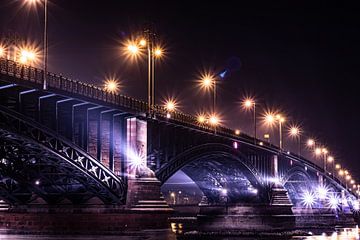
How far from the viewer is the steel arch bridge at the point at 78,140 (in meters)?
45.9

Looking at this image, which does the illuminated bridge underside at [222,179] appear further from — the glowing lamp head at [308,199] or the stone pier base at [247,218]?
the glowing lamp head at [308,199]

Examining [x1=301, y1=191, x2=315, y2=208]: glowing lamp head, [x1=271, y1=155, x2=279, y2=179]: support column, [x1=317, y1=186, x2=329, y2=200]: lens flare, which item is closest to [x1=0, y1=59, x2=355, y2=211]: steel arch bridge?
[x1=271, y1=155, x2=279, y2=179]: support column

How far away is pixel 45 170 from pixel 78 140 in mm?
7267

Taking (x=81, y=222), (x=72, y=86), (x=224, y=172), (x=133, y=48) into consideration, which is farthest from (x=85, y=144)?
(x=224, y=172)

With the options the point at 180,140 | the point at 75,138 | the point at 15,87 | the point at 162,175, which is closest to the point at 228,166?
the point at 180,140

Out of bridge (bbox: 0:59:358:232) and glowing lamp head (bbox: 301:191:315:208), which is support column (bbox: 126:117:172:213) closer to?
bridge (bbox: 0:59:358:232)

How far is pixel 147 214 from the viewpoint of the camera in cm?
5603

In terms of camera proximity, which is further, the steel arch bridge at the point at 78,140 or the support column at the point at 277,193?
the support column at the point at 277,193

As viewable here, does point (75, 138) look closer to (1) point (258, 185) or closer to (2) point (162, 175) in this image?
(2) point (162, 175)

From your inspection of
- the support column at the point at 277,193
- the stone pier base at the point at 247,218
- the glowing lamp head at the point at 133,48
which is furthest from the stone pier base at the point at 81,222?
the support column at the point at 277,193

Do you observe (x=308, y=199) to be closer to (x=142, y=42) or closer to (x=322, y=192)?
(x=322, y=192)

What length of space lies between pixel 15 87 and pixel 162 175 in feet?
74.2

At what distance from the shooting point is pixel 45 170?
191 ft

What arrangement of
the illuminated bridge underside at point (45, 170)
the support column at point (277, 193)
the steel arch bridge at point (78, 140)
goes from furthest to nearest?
1. the support column at point (277, 193)
2. the steel arch bridge at point (78, 140)
3. the illuminated bridge underside at point (45, 170)
